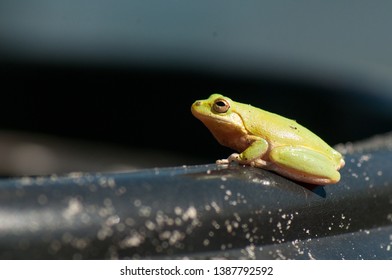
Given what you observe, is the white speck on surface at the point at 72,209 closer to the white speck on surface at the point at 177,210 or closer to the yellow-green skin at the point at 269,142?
the white speck on surface at the point at 177,210

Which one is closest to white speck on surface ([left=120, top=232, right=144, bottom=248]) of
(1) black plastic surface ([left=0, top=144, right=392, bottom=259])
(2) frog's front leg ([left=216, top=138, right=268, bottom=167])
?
(1) black plastic surface ([left=0, top=144, right=392, bottom=259])

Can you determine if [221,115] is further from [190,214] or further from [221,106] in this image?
[190,214]

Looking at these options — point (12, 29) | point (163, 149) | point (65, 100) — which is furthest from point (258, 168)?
point (12, 29)

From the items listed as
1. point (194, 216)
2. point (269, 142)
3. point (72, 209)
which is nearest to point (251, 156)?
point (269, 142)

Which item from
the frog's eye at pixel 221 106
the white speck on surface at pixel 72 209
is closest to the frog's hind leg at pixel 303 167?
the frog's eye at pixel 221 106

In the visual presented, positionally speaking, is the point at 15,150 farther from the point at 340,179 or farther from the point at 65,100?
the point at 340,179

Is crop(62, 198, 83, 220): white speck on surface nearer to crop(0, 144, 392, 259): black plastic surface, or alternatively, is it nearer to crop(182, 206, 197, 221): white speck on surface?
crop(0, 144, 392, 259): black plastic surface
